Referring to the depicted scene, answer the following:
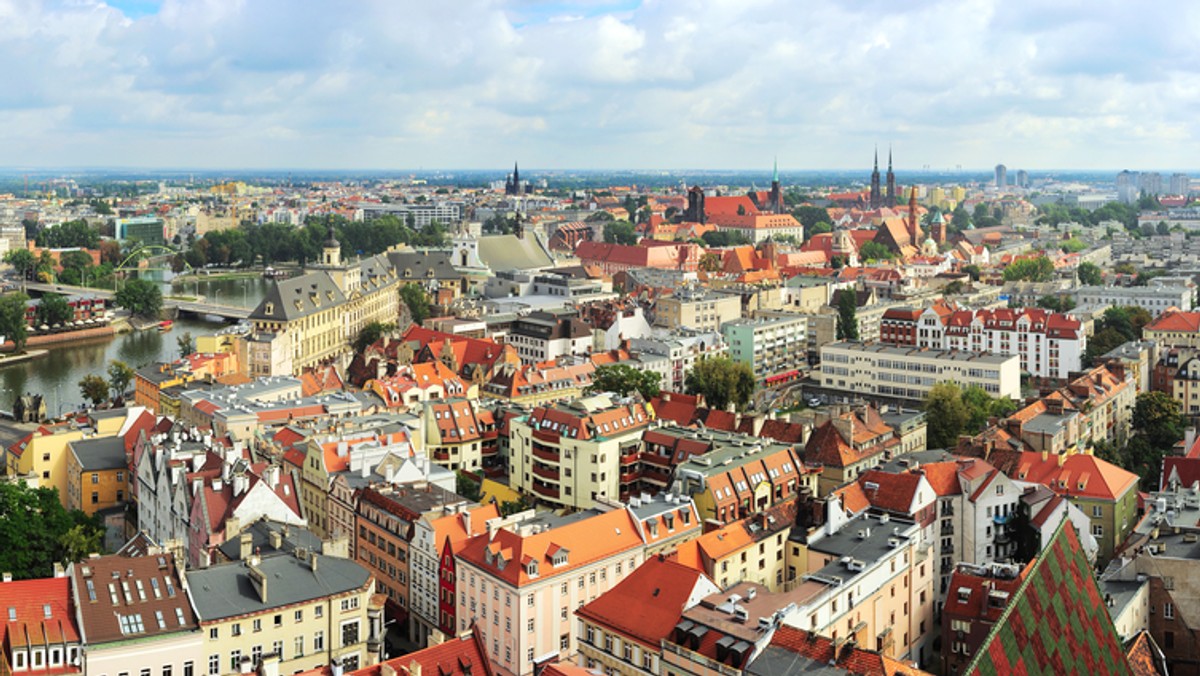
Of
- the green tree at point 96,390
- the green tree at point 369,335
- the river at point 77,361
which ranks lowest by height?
the river at point 77,361

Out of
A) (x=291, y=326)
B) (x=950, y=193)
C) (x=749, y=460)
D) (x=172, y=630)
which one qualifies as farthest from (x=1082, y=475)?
(x=950, y=193)

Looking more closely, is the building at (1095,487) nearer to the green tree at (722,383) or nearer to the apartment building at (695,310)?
the green tree at (722,383)

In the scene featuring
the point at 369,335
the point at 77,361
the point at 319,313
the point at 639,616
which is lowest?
the point at 77,361

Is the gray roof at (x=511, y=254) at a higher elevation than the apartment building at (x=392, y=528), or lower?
higher

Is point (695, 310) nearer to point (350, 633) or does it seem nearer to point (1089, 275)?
point (1089, 275)

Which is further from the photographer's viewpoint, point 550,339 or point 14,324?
point 14,324

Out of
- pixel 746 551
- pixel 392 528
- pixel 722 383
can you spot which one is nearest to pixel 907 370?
pixel 722 383

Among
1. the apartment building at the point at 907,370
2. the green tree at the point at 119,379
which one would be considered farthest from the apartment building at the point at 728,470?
the green tree at the point at 119,379
